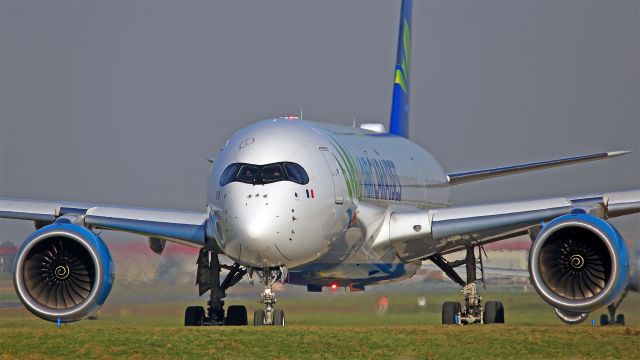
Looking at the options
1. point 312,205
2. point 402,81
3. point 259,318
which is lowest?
point 259,318

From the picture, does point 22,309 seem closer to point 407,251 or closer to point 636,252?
point 407,251

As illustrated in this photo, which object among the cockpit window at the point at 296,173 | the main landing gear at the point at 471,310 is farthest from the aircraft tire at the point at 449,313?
the cockpit window at the point at 296,173

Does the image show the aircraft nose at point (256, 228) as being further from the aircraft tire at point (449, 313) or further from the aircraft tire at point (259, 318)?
the aircraft tire at point (449, 313)

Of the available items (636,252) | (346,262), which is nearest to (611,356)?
(346,262)

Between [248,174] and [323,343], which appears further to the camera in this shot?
[248,174]

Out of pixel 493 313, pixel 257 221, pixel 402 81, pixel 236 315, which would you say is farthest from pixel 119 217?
pixel 402 81

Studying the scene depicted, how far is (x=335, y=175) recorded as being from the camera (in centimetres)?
2766

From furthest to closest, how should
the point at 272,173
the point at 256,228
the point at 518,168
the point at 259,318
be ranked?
the point at 518,168
the point at 259,318
the point at 272,173
the point at 256,228

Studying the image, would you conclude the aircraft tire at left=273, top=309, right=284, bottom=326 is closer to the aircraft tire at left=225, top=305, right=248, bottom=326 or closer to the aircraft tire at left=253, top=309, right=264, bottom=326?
the aircraft tire at left=253, top=309, right=264, bottom=326

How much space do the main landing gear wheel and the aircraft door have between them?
585 cm

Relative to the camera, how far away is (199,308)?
30953 mm

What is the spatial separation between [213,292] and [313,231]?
5.45 metres

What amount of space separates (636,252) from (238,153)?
20403mm

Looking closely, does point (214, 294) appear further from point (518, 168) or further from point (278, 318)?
point (518, 168)
